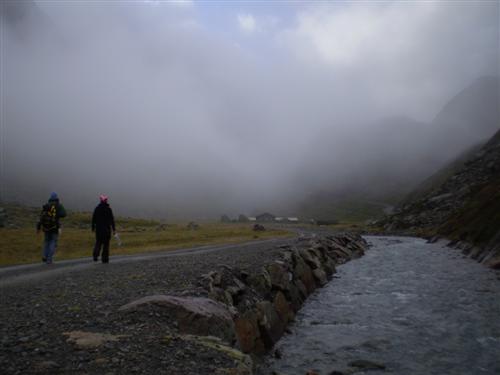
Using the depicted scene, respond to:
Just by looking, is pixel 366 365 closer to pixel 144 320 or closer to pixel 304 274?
pixel 144 320

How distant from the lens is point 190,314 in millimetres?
13102

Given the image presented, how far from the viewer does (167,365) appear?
9.73m

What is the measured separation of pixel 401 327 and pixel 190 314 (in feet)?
40.5

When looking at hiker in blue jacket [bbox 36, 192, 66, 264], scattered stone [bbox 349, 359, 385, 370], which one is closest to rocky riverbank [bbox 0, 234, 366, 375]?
scattered stone [bbox 349, 359, 385, 370]

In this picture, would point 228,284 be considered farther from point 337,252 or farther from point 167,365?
point 337,252

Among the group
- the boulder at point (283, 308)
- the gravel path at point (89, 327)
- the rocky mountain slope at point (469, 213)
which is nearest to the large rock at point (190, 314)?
the gravel path at point (89, 327)

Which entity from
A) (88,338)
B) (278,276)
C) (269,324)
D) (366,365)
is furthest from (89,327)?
(278,276)

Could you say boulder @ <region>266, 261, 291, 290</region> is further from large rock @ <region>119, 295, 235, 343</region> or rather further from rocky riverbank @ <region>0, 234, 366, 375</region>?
large rock @ <region>119, 295, 235, 343</region>

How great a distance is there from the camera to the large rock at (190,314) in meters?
12.8

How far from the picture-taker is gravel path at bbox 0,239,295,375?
30.7 ft

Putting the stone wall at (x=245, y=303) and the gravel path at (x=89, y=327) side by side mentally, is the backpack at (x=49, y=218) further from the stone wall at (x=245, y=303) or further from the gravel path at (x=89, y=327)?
the stone wall at (x=245, y=303)

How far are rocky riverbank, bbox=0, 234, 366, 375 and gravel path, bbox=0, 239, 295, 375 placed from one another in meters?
0.02

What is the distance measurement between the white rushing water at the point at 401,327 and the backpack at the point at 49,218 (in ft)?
55.3

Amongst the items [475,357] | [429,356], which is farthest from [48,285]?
[475,357]
